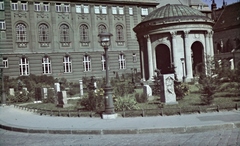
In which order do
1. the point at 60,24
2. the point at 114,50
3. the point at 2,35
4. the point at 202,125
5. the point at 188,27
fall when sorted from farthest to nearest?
the point at 114,50
the point at 60,24
the point at 2,35
the point at 188,27
the point at 202,125

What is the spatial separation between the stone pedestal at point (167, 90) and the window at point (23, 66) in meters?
28.9

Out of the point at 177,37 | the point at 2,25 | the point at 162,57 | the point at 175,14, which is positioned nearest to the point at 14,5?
the point at 2,25

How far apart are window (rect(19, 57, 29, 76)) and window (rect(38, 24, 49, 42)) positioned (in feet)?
12.0

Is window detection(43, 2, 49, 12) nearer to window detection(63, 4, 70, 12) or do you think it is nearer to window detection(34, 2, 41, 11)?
window detection(34, 2, 41, 11)

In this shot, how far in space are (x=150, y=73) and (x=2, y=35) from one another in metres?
21.5

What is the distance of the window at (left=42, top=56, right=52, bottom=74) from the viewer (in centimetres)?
4159

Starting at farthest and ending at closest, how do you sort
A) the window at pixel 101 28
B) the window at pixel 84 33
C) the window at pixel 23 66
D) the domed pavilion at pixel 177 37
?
1. the window at pixel 101 28
2. the window at pixel 84 33
3. the window at pixel 23 66
4. the domed pavilion at pixel 177 37

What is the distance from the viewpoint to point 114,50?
45.9 m

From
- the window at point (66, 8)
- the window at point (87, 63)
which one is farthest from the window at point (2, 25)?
the window at point (87, 63)

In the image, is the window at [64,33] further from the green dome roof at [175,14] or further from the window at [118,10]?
the green dome roof at [175,14]

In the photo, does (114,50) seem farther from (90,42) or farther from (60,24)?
(60,24)

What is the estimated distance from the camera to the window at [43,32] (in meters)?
41.2

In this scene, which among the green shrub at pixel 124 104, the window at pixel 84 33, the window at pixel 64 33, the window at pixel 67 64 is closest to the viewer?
the green shrub at pixel 124 104

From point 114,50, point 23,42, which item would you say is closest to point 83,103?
point 23,42
